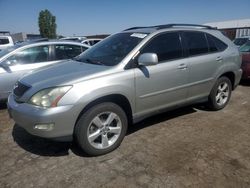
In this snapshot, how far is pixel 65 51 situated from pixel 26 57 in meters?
0.99

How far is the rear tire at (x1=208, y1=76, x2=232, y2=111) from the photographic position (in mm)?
4895

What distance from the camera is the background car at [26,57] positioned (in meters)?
5.30

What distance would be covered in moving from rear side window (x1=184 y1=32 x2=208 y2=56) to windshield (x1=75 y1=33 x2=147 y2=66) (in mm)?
929

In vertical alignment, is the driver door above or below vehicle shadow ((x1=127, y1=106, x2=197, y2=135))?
above

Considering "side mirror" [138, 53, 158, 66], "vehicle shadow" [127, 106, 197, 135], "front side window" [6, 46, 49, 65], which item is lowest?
"vehicle shadow" [127, 106, 197, 135]

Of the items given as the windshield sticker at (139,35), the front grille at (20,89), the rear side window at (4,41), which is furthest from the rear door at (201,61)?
the rear side window at (4,41)

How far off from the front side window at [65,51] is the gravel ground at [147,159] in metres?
2.25

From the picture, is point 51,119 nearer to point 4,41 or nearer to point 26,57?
point 26,57

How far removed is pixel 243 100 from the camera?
597 cm

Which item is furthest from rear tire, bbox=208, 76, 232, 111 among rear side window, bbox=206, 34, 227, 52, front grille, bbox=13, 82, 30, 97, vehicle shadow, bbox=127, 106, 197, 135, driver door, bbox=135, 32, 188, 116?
front grille, bbox=13, 82, 30, 97

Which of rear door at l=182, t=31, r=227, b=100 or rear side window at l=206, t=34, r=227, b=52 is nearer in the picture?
rear door at l=182, t=31, r=227, b=100

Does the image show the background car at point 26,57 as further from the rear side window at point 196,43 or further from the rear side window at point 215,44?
the rear side window at point 215,44

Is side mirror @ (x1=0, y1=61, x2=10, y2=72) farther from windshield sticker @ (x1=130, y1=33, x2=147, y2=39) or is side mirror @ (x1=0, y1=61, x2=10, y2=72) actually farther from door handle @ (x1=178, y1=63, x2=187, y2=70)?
door handle @ (x1=178, y1=63, x2=187, y2=70)

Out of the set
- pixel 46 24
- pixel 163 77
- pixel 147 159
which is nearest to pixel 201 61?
pixel 163 77
